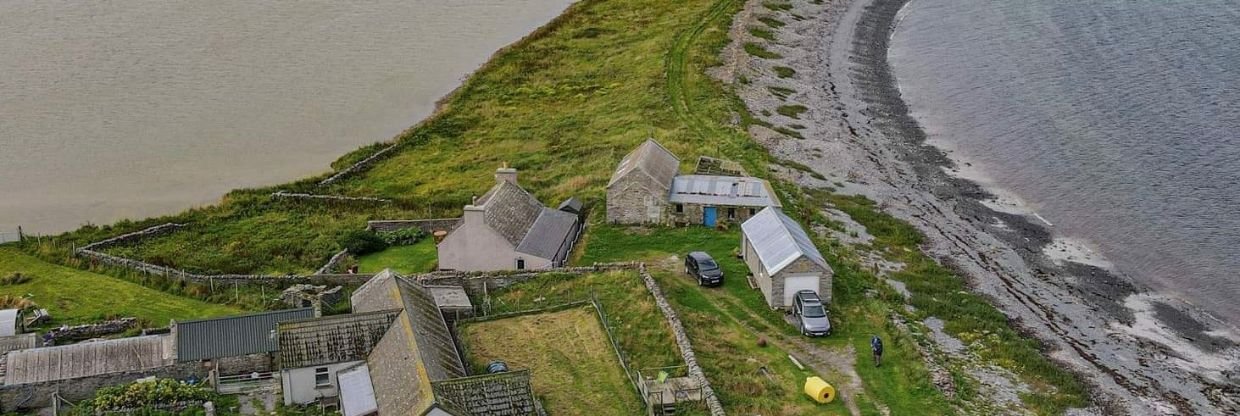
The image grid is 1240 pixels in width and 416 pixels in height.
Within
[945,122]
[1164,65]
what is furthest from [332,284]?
[1164,65]

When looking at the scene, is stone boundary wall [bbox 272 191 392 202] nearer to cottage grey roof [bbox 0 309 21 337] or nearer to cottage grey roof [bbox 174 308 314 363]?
cottage grey roof [bbox 174 308 314 363]

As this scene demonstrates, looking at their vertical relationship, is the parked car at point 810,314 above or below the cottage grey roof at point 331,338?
below

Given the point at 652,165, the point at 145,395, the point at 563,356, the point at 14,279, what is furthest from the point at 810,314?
the point at 14,279

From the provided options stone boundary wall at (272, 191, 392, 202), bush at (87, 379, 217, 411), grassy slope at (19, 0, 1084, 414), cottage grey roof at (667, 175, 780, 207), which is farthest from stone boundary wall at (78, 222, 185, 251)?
cottage grey roof at (667, 175, 780, 207)

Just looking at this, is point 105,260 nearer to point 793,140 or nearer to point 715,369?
point 715,369

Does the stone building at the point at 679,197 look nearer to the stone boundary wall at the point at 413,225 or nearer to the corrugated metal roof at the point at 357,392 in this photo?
the stone boundary wall at the point at 413,225

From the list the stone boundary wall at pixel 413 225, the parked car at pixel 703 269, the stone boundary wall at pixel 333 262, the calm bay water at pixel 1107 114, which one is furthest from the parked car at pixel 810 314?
the stone boundary wall at pixel 333 262
